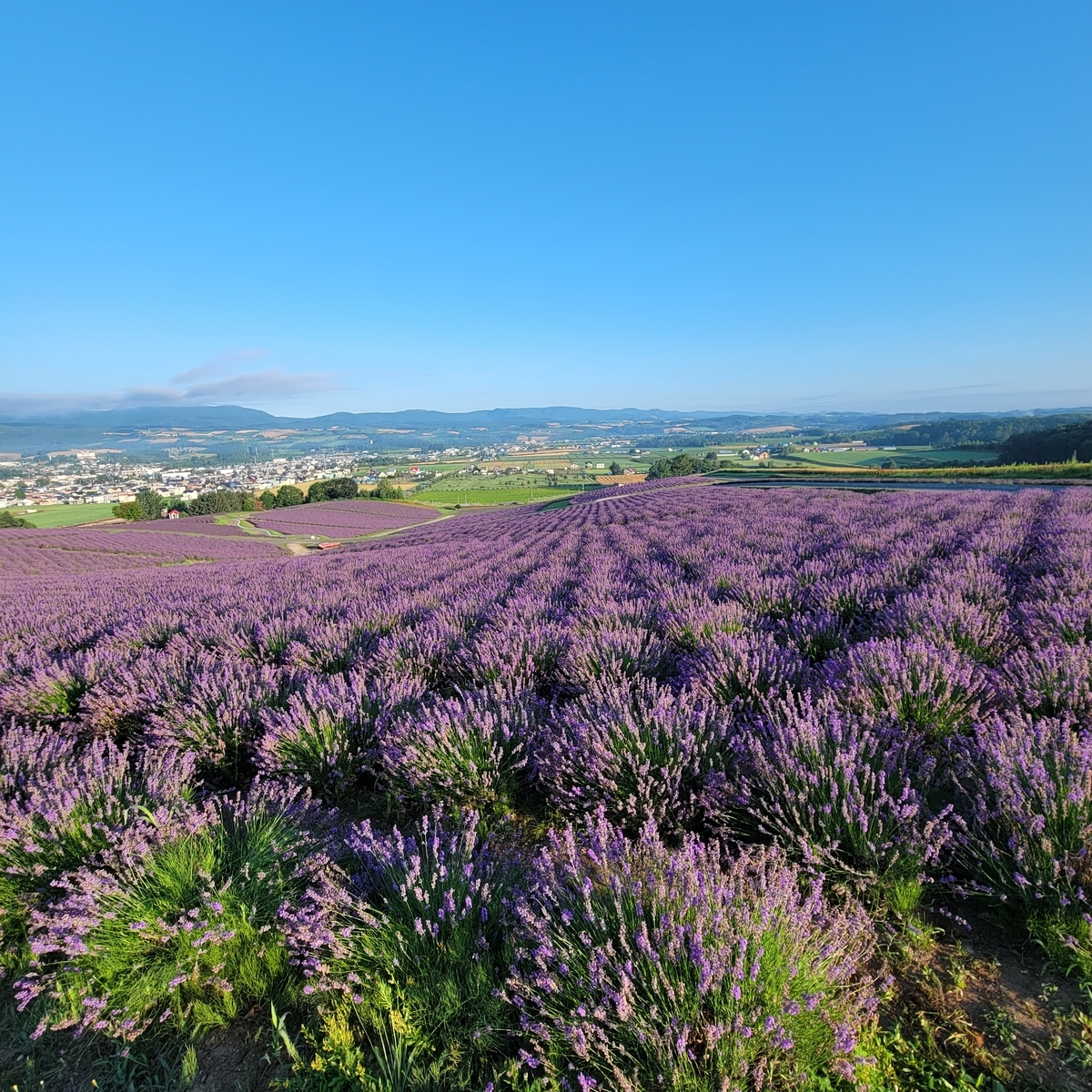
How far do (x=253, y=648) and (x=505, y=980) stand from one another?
4.16 m

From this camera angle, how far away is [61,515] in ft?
158

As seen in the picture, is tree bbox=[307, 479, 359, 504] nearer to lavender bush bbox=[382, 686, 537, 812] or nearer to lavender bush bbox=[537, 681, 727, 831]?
lavender bush bbox=[382, 686, 537, 812]

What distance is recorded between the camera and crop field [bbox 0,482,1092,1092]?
1.32 metres

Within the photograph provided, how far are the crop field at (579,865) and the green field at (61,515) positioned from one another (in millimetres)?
50707

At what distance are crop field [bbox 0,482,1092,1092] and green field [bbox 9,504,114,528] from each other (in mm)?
50707

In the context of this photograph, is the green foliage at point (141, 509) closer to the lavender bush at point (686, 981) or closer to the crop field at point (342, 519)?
the crop field at point (342, 519)

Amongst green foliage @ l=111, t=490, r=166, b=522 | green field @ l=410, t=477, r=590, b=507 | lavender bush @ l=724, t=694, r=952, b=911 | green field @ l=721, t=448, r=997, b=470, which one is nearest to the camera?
lavender bush @ l=724, t=694, r=952, b=911

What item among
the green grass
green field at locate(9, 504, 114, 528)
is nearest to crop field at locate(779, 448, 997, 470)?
the green grass

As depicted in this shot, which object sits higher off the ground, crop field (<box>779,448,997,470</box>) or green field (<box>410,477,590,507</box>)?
crop field (<box>779,448,997,470</box>)

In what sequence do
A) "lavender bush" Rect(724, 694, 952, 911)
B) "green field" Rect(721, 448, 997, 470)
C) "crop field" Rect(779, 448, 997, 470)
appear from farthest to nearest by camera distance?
"crop field" Rect(779, 448, 997, 470) → "green field" Rect(721, 448, 997, 470) → "lavender bush" Rect(724, 694, 952, 911)

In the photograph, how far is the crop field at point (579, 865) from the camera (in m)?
1.32

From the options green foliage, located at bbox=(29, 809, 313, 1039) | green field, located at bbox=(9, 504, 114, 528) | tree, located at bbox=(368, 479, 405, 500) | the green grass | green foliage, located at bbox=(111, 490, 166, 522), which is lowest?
green field, located at bbox=(9, 504, 114, 528)

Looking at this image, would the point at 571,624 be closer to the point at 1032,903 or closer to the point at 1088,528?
the point at 1032,903

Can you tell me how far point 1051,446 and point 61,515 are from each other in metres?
92.0
